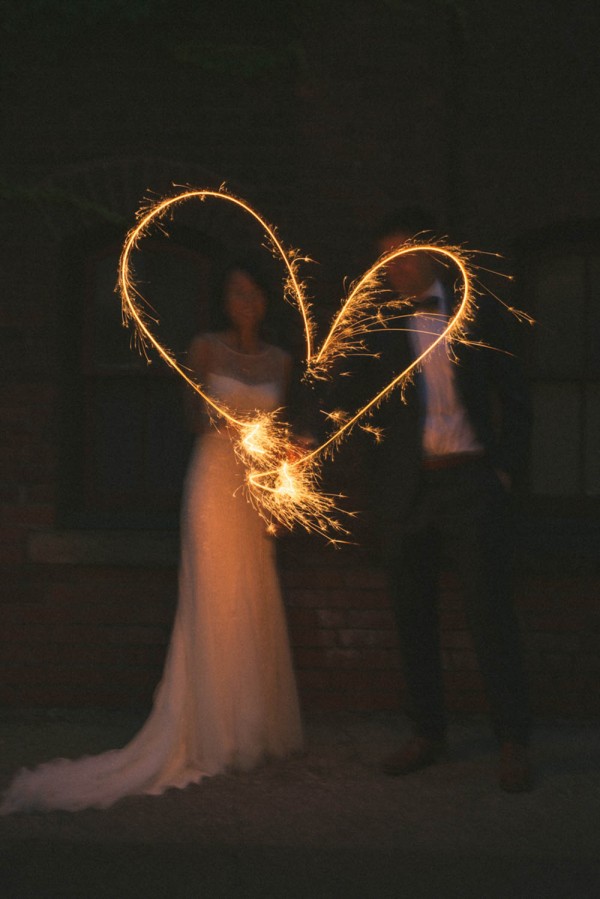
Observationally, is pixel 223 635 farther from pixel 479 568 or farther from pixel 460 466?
pixel 460 466

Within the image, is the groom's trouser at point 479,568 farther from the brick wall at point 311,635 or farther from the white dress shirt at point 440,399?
the brick wall at point 311,635

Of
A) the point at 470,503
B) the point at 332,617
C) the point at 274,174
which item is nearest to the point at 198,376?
the point at 470,503

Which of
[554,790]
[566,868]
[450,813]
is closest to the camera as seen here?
[566,868]

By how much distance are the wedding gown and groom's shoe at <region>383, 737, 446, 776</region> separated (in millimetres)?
519

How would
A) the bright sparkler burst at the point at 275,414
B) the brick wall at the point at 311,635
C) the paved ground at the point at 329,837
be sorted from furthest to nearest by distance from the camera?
the brick wall at the point at 311,635, the bright sparkler burst at the point at 275,414, the paved ground at the point at 329,837

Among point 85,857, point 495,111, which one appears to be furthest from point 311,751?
point 495,111

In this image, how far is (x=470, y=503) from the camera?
15.0 ft

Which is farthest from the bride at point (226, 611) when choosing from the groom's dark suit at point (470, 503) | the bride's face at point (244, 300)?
the groom's dark suit at point (470, 503)

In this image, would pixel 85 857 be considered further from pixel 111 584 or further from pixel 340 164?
pixel 340 164

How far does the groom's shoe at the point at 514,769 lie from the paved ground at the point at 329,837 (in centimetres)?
4

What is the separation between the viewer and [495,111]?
234 inches

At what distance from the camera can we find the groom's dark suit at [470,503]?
4.57 meters

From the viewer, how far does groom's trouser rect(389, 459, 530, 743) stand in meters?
4.56

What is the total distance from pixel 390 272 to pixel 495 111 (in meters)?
1.84
